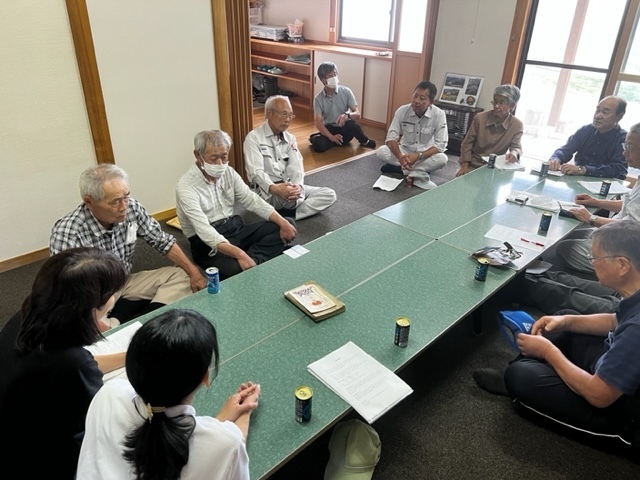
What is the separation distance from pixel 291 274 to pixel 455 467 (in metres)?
1.06

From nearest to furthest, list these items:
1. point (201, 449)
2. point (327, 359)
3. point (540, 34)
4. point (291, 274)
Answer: point (201, 449) < point (327, 359) < point (291, 274) < point (540, 34)

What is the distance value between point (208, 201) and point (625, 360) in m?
2.23

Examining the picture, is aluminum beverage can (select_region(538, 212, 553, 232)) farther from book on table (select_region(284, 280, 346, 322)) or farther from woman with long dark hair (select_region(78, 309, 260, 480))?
woman with long dark hair (select_region(78, 309, 260, 480))

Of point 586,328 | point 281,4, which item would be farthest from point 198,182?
point 281,4

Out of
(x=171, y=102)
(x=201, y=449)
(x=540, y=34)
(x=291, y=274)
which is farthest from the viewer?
(x=540, y=34)

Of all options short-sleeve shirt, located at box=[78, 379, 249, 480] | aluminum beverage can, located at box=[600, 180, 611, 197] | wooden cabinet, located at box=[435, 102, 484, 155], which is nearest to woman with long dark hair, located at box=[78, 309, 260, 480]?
short-sleeve shirt, located at box=[78, 379, 249, 480]

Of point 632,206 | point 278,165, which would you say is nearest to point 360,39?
point 278,165

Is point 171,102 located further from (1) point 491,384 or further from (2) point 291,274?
(1) point 491,384

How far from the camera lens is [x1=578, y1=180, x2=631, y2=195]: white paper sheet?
3240mm

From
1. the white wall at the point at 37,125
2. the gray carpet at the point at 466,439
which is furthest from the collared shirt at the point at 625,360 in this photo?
the white wall at the point at 37,125

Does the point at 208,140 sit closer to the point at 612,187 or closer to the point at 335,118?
the point at 612,187

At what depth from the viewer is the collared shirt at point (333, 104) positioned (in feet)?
18.1

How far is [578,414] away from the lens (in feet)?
6.03

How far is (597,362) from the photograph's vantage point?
173cm
